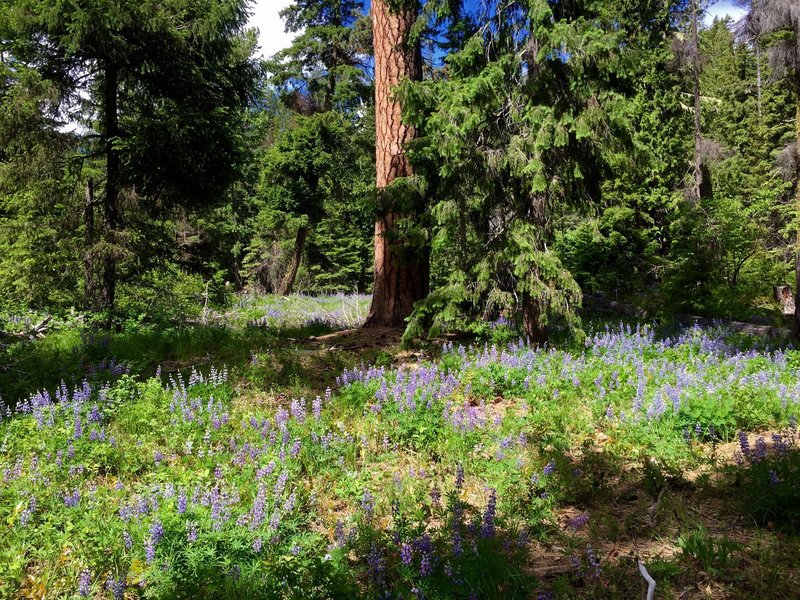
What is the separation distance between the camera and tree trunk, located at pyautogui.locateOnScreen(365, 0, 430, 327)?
341 inches

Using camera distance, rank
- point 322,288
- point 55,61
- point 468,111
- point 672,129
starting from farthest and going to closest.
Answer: point 322,288 < point 672,129 < point 55,61 < point 468,111

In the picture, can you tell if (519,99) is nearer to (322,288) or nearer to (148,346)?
(148,346)

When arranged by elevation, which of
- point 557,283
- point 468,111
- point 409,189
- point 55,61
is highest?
point 55,61

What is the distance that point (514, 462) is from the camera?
391cm

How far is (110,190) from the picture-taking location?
10.5 metres

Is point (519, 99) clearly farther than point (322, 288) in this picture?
No

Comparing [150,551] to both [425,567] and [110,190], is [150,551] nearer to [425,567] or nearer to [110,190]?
[425,567]

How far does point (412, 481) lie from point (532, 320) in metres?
4.07

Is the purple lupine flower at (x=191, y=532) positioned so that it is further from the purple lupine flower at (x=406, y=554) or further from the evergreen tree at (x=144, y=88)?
the evergreen tree at (x=144, y=88)

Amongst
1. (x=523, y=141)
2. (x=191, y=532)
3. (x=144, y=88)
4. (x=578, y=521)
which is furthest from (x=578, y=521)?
(x=144, y=88)

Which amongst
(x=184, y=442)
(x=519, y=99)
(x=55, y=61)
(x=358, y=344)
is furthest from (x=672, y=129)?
(x=184, y=442)

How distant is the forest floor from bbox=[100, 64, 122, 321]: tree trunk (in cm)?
437

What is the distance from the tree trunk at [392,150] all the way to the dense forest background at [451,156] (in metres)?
0.29

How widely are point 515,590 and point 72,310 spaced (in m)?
9.48
